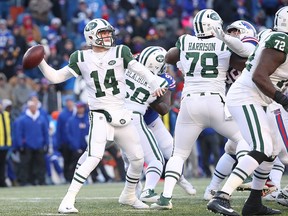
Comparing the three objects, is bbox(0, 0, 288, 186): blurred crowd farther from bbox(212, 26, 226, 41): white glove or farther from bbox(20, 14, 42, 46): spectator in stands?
bbox(212, 26, 226, 41): white glove

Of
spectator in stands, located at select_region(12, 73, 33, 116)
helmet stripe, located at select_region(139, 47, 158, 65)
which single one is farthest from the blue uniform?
spectator in stands, located at select_region(12, 73, 33, 116)

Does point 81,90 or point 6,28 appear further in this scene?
point 6,28

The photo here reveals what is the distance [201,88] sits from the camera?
8.48 meters

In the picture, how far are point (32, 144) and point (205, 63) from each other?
24.8 feet

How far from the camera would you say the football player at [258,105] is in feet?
23.7

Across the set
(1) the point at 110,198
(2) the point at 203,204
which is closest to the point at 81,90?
(1) the point at 110,198

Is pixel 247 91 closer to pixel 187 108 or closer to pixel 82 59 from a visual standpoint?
pixel 187 108

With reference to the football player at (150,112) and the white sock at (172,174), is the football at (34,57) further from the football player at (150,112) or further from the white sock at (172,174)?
the football player at (150,112)

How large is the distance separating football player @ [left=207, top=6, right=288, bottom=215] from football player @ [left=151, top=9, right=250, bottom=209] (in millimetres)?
746

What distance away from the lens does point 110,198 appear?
10.2 metres

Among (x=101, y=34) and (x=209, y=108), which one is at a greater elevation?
(x=101, y=34)

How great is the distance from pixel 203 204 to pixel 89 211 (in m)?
1.24

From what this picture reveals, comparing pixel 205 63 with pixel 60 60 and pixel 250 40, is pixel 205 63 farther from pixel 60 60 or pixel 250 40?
pixel 60 60

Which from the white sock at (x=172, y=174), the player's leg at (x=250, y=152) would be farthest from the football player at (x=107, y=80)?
the player's leg at (x=250, y=152)
